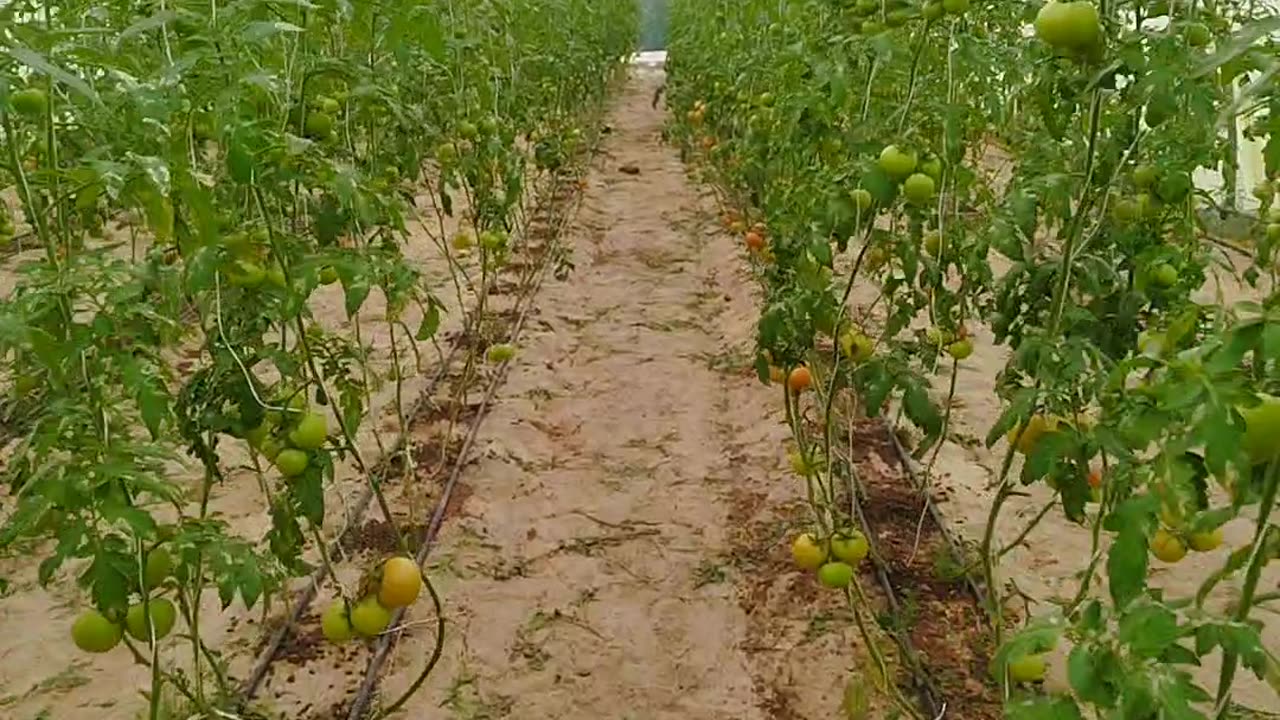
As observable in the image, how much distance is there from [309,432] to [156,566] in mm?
365

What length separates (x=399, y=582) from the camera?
2.37 meters

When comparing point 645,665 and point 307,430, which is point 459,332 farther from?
point 307,430

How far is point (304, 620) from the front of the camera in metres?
3.57

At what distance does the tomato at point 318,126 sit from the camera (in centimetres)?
275

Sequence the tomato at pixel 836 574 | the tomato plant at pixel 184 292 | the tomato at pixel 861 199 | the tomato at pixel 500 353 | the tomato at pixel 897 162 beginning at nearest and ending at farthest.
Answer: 1. the tomato plant at pixel 184 292
2. the tomato at pixel 897 162
3. the tomato at pixel 861 199
4. the tomato at pixel 836 574
5. the tomato at pixel 500 353

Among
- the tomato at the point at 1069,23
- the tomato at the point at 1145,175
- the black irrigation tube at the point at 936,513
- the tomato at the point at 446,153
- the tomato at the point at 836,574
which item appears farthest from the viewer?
the tomato at the point at 446,153

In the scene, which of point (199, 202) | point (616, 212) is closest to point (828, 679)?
point (199, 202)

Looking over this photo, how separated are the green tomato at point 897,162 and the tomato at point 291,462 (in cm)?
134

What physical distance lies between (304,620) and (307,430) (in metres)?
1.43

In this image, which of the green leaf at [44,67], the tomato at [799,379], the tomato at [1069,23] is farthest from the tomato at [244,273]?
the tomato at [799,379]

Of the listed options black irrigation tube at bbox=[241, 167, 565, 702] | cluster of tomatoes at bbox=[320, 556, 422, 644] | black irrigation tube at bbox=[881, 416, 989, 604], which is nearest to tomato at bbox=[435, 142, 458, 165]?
black irrigation tube at bbox=[241, 167, 565, 702]

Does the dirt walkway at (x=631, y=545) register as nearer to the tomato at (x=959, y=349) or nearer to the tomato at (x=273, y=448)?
the tomato at (x=959, y=349)

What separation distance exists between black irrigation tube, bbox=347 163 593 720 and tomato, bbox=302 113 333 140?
1.13 metres

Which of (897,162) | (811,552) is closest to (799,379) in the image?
(811,552)
